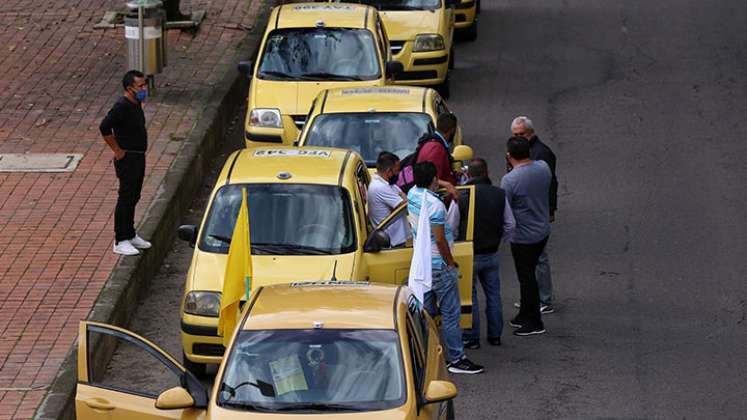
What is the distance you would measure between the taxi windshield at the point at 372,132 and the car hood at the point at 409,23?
244 inches

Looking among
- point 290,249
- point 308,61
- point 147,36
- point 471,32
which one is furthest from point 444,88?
Result: point 290,249

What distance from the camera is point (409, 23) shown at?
79.5 feet

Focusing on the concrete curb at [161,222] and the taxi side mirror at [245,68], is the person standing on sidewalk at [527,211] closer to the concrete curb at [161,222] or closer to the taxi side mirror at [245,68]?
the concrete curb at [161,222]

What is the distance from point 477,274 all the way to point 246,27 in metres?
12.8

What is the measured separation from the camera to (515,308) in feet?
51.2

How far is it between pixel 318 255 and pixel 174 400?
391 centimetres

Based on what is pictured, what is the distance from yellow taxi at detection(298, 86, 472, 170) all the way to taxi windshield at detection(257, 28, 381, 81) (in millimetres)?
2542

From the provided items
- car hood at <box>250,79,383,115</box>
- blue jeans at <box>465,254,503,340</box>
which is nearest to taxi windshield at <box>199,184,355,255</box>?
blue jeans at <box>465,254,503,340</box>

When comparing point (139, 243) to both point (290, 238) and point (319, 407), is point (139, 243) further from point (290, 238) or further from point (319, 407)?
point (319, 407)

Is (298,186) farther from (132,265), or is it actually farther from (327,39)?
(327,39)

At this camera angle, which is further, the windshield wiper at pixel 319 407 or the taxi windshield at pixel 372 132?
the taxi windshield at pixel 372 132

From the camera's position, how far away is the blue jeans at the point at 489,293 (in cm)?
1436

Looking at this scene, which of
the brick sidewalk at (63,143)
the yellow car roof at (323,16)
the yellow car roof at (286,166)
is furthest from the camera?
the yellow car roof at (323,16)

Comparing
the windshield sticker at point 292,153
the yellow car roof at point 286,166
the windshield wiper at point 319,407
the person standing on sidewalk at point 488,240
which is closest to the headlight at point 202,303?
the yellow car roof at point 286,166
